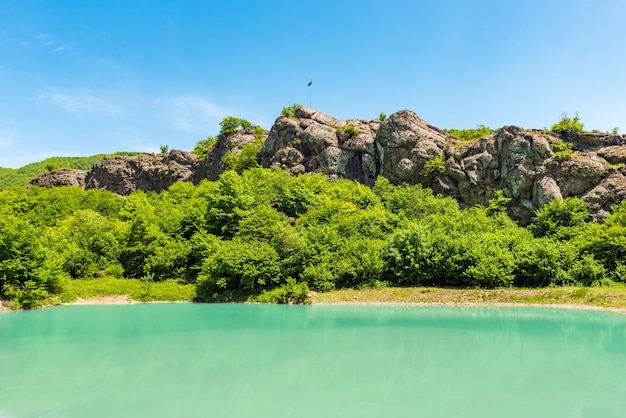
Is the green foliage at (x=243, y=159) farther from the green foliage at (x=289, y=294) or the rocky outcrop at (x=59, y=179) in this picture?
the green foliage at (x=289, y=294)

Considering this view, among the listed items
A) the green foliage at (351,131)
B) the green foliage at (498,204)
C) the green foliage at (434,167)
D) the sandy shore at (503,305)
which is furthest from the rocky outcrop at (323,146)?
the sandy shore at (503,305)

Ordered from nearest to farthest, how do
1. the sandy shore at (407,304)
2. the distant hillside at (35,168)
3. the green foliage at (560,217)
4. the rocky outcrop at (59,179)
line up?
the sandy shore at (407,304) → the green foliage at (560,217) → the rocky outcrop at (59,179) → the distant hillside at (35,168)

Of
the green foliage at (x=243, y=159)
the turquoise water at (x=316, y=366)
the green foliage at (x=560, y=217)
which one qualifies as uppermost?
the green foliage at (x=243, y=159)

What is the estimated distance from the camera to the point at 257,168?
63625 mm

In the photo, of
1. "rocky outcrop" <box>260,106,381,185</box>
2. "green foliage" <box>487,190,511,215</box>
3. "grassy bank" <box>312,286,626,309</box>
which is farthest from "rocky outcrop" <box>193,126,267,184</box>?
"grassy bank" <box>312,286,626,309</box>

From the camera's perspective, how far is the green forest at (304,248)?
3441 cm

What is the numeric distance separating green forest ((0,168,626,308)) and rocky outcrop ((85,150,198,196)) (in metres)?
24.1

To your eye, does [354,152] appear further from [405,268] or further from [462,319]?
[462,319]

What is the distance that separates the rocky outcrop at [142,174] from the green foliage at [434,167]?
40.6m

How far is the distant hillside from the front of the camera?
9450 centimetres

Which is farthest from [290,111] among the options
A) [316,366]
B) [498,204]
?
[316,366]

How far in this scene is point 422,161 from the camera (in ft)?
189

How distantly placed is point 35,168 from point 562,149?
109 meters

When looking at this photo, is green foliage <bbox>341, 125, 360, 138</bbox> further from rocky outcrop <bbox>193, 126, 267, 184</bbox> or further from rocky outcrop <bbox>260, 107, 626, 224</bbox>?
rocky outcrop <bbox>193, 126, 267, 184</bbox>
